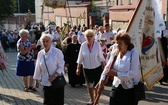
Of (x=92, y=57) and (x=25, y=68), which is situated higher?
(x=92, y=57)

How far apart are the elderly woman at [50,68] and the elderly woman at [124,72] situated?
1.31 m

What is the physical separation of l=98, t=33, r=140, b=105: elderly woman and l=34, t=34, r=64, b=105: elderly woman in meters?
1.31

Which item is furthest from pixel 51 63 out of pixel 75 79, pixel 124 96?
pixel 75 79

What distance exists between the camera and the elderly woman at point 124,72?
5.05 meters

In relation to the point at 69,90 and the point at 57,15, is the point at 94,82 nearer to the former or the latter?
the point at 69,90

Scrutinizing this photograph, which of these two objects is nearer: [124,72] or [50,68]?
[124,72]

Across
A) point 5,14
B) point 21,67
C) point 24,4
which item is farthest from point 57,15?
point 24,4

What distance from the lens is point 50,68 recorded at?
6.30 metres

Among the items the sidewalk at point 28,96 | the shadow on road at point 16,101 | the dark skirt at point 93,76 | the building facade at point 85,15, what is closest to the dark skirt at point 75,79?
the sidewalk at point 28,96

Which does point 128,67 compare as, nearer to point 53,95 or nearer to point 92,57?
point 53,95

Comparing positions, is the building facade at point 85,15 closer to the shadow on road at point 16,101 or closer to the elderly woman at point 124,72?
the shadow on road at point 16,101

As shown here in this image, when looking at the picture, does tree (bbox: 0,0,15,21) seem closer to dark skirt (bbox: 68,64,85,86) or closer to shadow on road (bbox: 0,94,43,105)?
dark skirt (bbox: 68,64,85,86)

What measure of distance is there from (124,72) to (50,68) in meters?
1.76

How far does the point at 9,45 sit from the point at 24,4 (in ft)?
208
